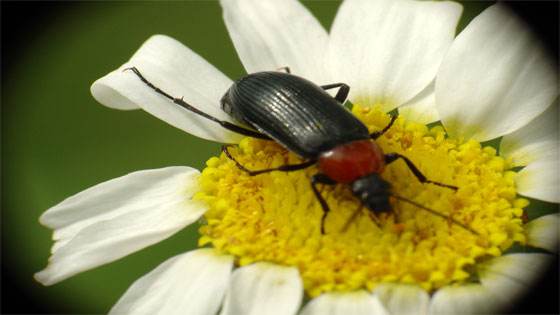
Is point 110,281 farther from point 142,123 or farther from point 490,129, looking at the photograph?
point 490,129

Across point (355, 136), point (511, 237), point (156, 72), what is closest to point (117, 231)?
point (156, 72)

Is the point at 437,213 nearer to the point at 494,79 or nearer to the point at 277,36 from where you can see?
the point at 494,79

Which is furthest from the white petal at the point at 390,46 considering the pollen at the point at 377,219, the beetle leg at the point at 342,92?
the pollen at the point at 377,219

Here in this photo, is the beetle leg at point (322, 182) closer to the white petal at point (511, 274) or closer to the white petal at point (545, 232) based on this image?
the white petal at point (511, 274)

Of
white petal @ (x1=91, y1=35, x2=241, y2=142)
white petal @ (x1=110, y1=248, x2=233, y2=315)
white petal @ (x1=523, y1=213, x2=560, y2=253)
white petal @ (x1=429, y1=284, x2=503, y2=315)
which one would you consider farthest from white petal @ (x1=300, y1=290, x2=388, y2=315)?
white petal @ (x1=91, y1=35, x2=241, y2=142)

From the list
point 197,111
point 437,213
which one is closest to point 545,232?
point 437,213

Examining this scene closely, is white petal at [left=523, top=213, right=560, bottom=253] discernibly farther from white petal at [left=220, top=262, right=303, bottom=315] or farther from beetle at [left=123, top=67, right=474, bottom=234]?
white petal at [left=220, top=262, right=303, bottom=315]
